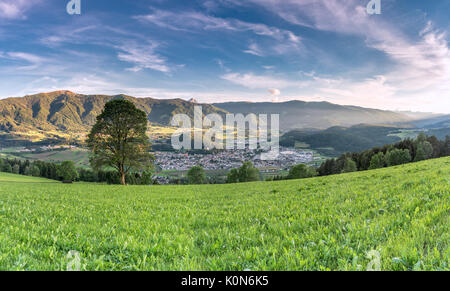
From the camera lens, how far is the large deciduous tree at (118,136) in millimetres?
32531

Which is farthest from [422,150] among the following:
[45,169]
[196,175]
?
[45,169]

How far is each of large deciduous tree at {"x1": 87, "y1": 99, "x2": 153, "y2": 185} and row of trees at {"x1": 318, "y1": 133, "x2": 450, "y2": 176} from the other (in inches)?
2558

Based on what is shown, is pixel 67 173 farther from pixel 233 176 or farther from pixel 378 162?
pixel 378 162

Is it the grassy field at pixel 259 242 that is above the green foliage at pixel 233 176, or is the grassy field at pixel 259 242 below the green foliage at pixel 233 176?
above

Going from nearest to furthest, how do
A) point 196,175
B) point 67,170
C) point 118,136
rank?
point 118,136, point 67,170, point 196,175

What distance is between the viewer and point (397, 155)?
6066cm

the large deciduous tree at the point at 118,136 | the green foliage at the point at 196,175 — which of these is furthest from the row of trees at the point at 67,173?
the large deciduous tree at the point at 118,136

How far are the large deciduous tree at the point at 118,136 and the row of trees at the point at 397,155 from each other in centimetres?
6498

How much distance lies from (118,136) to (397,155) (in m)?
72.5

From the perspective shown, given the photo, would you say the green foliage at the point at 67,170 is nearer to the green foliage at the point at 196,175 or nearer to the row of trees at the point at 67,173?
the row of trees at the point at 67,173

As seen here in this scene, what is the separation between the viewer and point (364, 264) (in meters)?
3.04

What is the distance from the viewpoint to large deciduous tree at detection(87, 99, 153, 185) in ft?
107

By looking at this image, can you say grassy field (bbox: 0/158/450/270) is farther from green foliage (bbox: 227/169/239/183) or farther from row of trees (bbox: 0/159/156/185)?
green foliage (bbox: 227/169/239/183)
